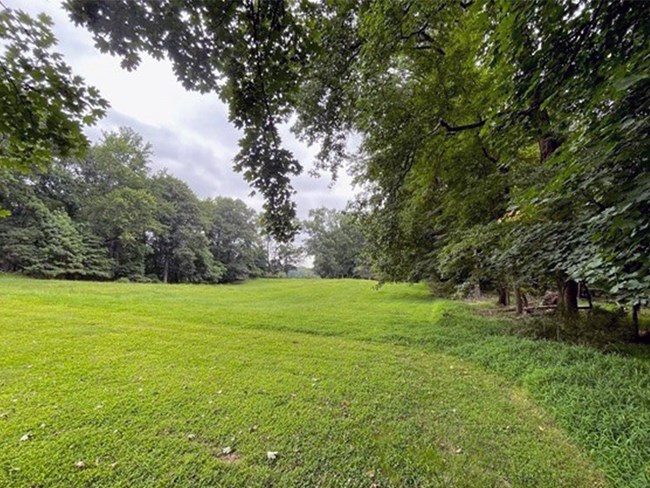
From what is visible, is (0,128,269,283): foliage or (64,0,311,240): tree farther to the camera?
(0,128,269,283): foliage

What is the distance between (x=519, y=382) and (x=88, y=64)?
6447 millimetres

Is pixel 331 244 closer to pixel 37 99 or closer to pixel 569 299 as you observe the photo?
pixel 569 299

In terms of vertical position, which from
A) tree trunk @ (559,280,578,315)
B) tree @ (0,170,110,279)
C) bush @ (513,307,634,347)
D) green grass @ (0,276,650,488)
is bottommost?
green grass @ (0,276,650,488)

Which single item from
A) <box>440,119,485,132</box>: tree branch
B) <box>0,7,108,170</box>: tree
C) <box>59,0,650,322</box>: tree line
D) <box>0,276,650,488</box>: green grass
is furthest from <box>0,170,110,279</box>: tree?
<box>440,119,485,132</box>: tree branch

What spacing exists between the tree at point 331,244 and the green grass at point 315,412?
36.6 metres

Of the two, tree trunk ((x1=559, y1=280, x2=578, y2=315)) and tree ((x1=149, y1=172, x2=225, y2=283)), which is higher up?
tree ((x1=149, y1=172, x2=225, y2=283))

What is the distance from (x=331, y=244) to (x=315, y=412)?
3994cm

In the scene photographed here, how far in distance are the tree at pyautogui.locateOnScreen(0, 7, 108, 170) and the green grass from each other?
2.69 metres

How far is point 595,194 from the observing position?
283 centimetres

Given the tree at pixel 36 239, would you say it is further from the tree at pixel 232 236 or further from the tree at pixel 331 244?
the tree at pixel 331 244

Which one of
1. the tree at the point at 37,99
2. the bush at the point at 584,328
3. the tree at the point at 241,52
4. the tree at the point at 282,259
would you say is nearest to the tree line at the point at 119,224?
the tree at the point at 282,259

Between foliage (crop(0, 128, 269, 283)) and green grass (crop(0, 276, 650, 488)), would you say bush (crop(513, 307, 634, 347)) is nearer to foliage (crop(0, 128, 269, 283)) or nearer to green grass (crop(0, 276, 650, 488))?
green grass (crop(0, 276, 650, 488))

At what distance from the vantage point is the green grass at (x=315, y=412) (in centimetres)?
217

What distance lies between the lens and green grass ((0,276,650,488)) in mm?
2168
